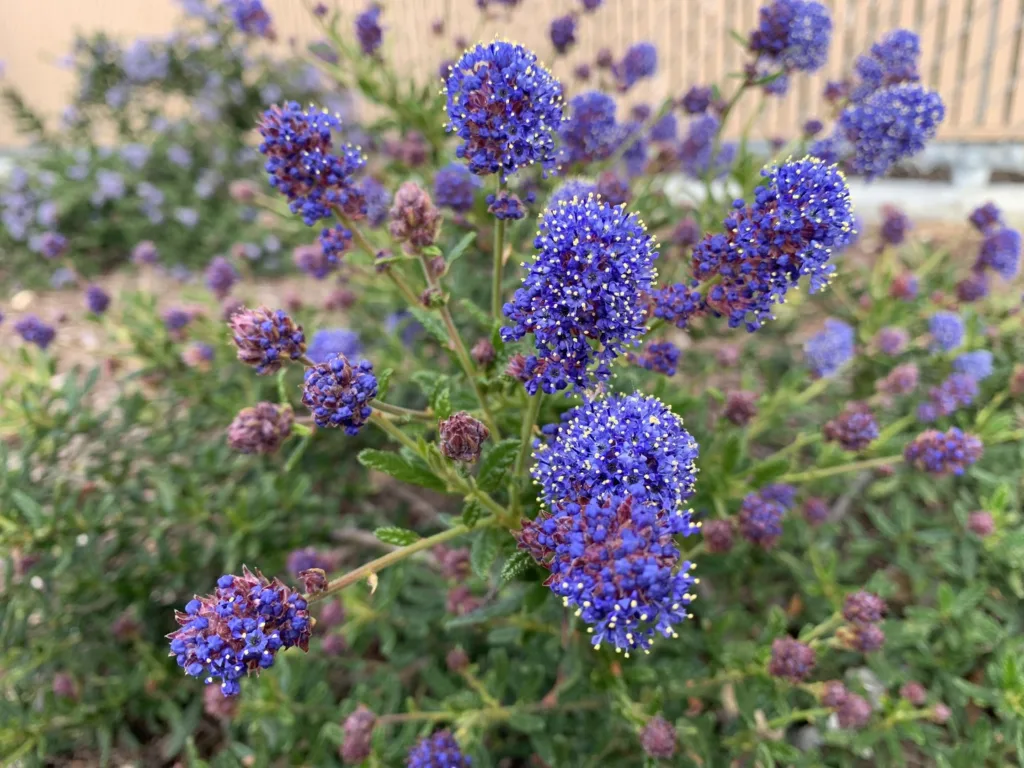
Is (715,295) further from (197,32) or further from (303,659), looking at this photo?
(197,32)

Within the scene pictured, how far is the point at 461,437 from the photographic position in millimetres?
1720

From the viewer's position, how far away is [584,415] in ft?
5.90

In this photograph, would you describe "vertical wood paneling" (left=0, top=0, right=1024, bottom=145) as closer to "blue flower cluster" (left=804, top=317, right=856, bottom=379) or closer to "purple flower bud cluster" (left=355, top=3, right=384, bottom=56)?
"purple flower bud cluster" (left=355, top=3, right=384, bottom=56)

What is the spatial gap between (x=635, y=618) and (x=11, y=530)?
9.13ft

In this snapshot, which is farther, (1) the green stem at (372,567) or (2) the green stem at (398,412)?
(2) the green stem at (398,412)

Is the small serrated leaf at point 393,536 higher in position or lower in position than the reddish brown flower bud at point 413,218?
lower

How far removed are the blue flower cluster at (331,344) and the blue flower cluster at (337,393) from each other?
1.58 meters

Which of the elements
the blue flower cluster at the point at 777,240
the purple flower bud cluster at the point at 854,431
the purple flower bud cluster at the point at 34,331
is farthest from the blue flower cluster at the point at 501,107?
the purple flower bud cluster at the point at 34,331

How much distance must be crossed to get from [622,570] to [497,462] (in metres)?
0.66

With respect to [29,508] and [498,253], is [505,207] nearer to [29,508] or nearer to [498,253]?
[498,253]

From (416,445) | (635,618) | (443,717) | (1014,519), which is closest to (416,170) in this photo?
(416,445)

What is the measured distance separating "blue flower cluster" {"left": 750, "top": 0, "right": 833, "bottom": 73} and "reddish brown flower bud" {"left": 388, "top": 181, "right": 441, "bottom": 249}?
68.1 inches

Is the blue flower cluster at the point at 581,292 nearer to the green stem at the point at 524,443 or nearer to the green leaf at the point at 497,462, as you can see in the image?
the green stem at the point at 524,443

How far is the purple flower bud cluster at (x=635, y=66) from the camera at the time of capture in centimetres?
388
